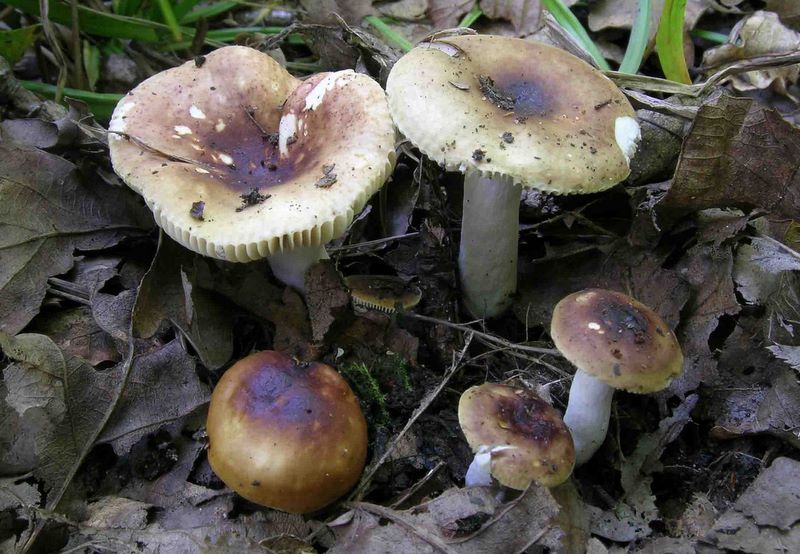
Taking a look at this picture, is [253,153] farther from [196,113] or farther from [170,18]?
[170,18]

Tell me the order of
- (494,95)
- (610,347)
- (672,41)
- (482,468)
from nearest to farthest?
(610,347) < (482,468) < (494,95) < (672,41)

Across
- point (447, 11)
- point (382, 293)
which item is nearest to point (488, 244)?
point (382, 293)

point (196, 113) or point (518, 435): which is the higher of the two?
point (196, 113)

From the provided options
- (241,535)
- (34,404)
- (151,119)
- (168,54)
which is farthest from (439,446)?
(168,54)

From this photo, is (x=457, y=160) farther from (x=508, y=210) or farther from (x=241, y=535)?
(x=241, y=535)

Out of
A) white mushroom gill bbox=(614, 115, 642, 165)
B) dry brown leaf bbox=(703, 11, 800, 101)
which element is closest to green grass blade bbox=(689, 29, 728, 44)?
dry brown leaf bbox=(703, 11, 800, 101)

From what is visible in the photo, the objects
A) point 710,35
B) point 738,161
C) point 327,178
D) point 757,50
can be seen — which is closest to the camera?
point 327,178

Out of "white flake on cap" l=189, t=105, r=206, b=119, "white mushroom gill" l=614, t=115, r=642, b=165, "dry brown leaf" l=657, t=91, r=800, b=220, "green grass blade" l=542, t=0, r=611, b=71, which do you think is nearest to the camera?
"white mushroom gill" l=614, t=115, r=642, b=165

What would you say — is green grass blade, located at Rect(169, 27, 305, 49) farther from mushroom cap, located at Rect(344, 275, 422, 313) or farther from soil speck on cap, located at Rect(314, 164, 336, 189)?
soil speck on cap, located at Rect(314, 164, 336, 189)
